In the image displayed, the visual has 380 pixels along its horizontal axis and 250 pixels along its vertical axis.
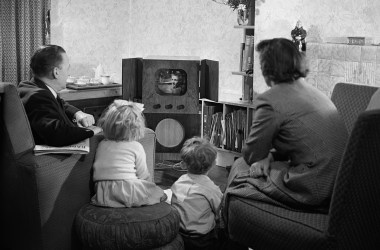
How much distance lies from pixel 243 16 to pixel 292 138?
242cm

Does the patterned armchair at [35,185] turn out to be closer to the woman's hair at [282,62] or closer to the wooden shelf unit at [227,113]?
the woman's hair at [282,62]

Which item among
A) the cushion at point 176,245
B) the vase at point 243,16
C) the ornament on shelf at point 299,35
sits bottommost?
the cushion at point 176,245

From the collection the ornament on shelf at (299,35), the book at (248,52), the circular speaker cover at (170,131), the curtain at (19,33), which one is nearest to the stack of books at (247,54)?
the book at (248,52)

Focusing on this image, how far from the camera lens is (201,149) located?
2.83m

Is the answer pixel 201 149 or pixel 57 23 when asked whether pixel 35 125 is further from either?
pixel 57 23

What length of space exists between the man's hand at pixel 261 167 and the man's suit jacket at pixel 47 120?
77cm

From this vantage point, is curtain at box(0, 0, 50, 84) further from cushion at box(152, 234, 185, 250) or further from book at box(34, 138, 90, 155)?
cushion at box(152, 234, 185, 250)

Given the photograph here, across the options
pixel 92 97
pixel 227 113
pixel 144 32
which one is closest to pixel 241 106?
pixel 227 113

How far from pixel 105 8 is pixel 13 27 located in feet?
3.62

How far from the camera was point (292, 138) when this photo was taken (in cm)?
236

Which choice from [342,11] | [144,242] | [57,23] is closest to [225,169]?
[342,11]

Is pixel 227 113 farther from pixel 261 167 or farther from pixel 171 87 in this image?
pixel 261 167

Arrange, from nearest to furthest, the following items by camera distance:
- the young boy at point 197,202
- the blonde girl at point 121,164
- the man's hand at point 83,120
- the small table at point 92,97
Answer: the blonde girl at point 121,164 → the young boy at point 197,202 → the man's hand at point 83,120 → the small table at point 92,97

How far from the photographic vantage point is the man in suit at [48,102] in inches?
102
